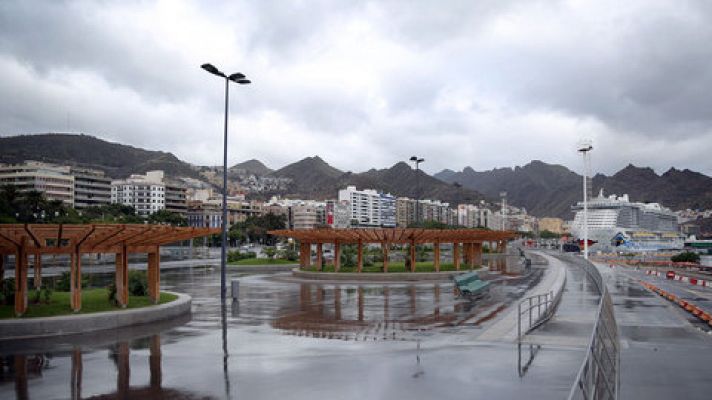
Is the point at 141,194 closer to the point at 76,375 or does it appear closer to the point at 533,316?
the point at 533,316

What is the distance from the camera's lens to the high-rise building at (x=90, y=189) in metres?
161

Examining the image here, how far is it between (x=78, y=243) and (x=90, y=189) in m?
163

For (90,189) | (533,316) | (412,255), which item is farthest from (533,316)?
(90,189)

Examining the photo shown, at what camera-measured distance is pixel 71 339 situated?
14.6m

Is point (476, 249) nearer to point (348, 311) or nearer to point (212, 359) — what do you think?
point (348, 311)

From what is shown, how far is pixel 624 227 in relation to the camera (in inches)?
6240

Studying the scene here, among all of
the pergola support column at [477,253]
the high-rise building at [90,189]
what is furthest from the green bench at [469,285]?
the high-rise building at [90,189]

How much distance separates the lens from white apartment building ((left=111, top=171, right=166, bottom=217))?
174750mm

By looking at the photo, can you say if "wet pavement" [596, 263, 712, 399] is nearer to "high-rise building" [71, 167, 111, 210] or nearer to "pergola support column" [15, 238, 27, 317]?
"pergola support column" [15, 238, 27, 317]

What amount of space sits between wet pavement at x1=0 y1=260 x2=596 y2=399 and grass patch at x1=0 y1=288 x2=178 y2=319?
1.93 metres

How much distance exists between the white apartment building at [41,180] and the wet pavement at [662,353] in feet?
485

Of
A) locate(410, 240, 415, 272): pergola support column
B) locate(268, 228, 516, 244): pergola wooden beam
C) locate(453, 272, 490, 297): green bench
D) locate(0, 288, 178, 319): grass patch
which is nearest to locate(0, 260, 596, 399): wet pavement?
locate(0, 288, 178, 319): grass patch

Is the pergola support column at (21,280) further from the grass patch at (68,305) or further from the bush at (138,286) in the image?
the bush at (138,286)

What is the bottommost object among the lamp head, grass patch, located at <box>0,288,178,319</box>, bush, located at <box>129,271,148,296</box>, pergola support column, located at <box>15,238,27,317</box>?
grass patch, located at <box>0,288,178,319</box>
